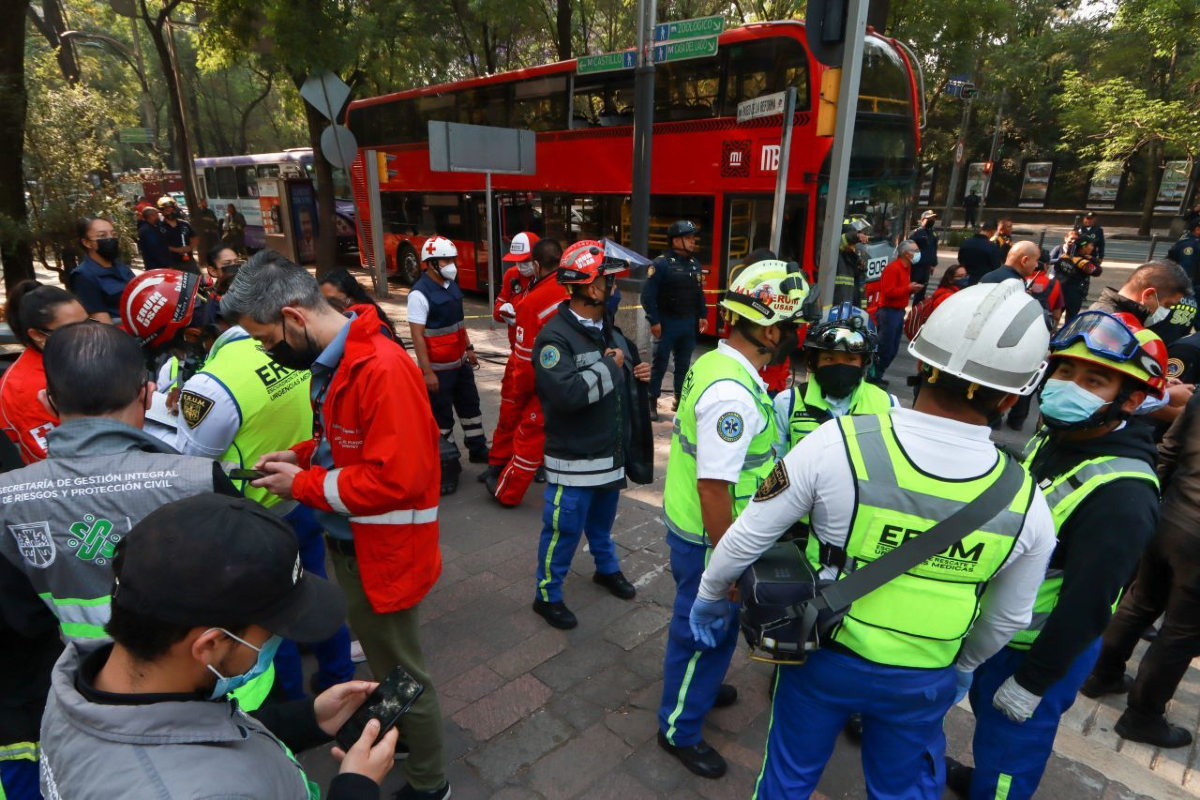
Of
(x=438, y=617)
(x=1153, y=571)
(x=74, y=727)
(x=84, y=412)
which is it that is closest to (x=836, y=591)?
(x=74, y=727)

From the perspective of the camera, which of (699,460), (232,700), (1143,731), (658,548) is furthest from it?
(658,548)

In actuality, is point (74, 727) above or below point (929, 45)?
below

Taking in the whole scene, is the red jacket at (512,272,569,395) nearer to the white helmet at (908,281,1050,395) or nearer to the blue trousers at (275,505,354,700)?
the blue trousers at (275,505,354,700)

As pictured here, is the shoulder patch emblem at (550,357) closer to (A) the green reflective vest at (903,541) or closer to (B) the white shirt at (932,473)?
(B) the white shirt at (932,473)

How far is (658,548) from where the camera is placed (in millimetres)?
4488

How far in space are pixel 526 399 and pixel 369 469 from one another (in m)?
2.77

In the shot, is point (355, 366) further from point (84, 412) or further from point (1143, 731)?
point (1143, 731)

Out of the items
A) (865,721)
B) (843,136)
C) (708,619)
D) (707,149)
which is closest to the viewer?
(865,721)

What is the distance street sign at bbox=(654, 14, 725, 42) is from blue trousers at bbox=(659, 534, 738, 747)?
219 inches

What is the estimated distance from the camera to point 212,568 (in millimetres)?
1092

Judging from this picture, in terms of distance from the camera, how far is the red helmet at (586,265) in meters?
3.42

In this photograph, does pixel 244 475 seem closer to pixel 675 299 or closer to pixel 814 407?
pixel 814 407

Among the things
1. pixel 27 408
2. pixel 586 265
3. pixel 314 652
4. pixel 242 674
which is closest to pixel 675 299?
pixel 586 265

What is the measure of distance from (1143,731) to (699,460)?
7.97 ft
